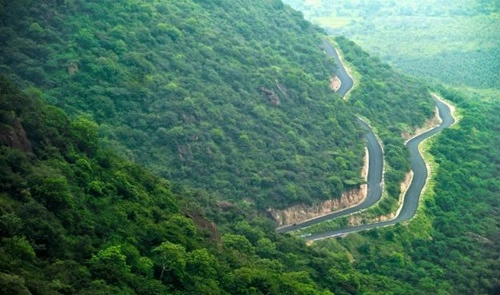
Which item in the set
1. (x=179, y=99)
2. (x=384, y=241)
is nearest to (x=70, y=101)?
(x=179, y=99)

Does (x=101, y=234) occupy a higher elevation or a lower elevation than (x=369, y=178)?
higher

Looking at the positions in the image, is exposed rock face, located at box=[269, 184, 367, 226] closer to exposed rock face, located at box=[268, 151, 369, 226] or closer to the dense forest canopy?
exposed rock face, located at box=[268, 151, 369, 226]

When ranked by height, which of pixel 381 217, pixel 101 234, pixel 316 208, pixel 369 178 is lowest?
pixel 316 208

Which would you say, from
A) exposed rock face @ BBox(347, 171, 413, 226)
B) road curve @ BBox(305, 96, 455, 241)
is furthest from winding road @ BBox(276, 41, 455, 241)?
exposed rock face @ BBox(347, 171, 413, 226)

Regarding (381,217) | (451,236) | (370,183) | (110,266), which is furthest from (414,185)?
(110,266)

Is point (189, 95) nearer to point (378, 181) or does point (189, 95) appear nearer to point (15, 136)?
point (378, 181)

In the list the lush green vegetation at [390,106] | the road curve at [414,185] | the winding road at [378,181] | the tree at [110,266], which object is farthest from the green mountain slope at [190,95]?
the tree at [110,266]

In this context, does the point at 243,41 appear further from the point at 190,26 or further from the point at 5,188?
the point at 5,188
